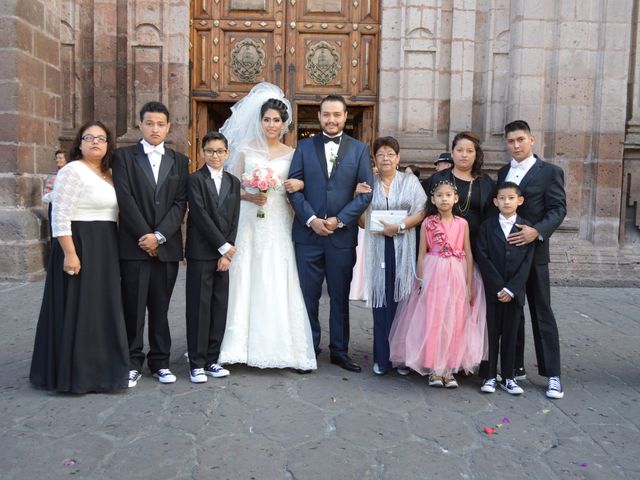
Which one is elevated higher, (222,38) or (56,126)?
(222,38)

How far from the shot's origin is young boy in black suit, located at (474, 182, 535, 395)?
13.4ft

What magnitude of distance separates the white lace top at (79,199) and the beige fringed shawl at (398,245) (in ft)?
6.19

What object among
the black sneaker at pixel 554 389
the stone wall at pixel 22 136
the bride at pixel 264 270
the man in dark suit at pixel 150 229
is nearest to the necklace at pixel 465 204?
the bride at pixel 264 270

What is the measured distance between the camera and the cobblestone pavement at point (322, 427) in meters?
2.94

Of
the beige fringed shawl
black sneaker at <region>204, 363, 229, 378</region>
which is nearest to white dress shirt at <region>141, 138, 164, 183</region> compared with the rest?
black sneaker at <region>204, 363, 229, 378</region>

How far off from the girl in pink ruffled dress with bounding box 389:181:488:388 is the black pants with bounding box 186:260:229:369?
1.38 metres

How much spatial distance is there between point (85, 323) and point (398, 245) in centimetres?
226

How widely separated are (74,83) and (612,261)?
821 centimetres

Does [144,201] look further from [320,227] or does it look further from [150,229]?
[320,227]

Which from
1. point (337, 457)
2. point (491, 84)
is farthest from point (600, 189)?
point (337, 457)

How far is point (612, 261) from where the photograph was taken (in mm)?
8500

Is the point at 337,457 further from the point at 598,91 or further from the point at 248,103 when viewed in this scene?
the point at 598,91

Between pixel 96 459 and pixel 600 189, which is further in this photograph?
pixel 600 189

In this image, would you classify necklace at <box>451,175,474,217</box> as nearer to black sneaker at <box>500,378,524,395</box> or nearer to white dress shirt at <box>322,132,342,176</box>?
white dress shirt at <box>322,132,342,176</box>
